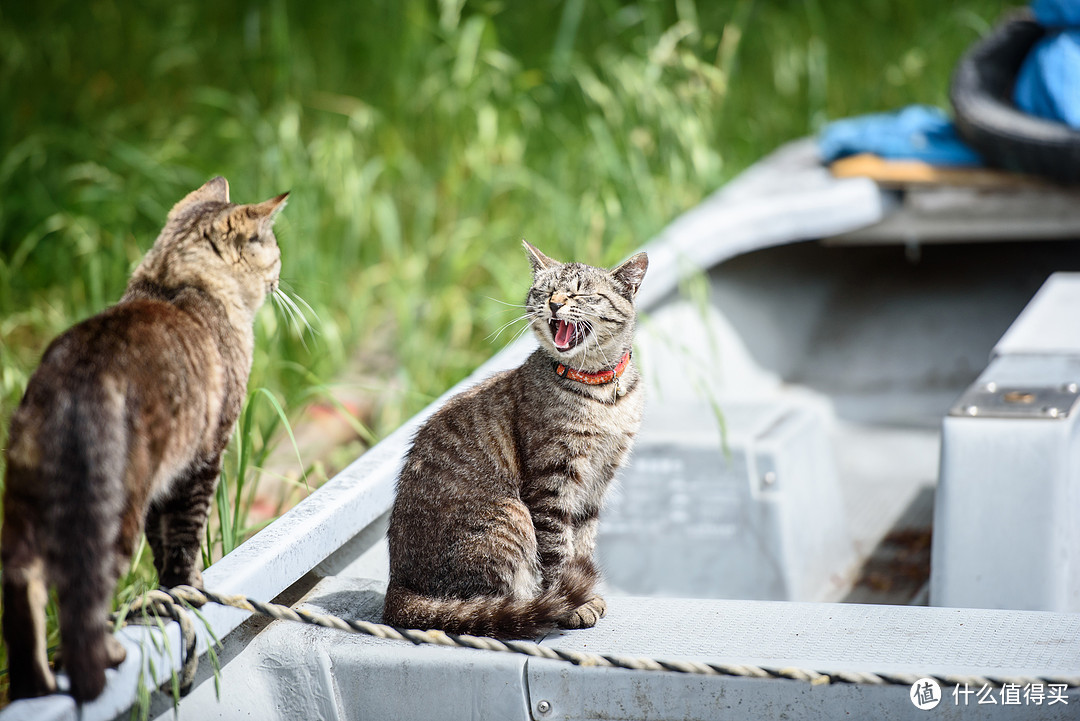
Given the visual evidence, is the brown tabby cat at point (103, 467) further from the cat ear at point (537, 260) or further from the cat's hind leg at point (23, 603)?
the cat ear at point (537, 260)

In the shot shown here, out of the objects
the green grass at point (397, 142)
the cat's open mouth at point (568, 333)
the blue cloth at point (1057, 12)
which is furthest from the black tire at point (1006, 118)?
the cat's open mouth at point (568, 333)

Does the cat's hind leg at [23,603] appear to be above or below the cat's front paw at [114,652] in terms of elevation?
above

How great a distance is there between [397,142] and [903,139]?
1.44 m

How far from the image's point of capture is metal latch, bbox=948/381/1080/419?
160 centimetres

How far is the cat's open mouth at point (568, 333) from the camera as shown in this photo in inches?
54.1

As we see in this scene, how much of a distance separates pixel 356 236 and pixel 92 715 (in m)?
1.94

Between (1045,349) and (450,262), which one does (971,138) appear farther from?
(450,262)

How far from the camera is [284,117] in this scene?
304 cm

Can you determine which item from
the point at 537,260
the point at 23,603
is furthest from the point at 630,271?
the point at 23,603

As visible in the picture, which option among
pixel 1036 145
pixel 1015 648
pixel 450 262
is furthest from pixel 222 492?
pixel 1036 145

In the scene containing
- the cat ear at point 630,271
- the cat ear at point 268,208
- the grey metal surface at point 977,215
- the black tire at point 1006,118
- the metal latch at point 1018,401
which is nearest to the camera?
the cat ear at point 268,208

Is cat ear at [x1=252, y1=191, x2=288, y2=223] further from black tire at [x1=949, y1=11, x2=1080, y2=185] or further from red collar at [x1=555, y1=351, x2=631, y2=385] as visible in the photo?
black tire at [x1=949, y1=11, x2=1080, y2=185]

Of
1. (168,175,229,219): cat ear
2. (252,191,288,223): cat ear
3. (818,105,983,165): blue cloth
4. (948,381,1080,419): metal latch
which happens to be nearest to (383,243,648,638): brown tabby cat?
(252,191,288,223): cat ear

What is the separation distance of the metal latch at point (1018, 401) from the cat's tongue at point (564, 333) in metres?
0.65
